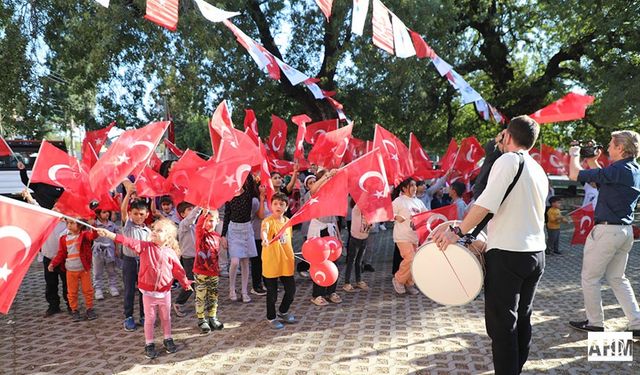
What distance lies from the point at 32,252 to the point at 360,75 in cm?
1171

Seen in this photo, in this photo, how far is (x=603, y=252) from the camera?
4.48 metres

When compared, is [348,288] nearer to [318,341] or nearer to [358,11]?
[318,341]

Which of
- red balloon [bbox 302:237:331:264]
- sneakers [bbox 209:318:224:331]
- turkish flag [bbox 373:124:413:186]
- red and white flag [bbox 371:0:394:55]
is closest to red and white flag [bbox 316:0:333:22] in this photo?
red and white flag [bbox 371:0:394:55]

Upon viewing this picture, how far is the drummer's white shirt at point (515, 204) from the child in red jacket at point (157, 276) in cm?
289

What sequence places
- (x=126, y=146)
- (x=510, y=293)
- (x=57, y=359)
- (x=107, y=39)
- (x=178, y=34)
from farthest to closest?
(x=178, y=34) → (x=107, y=39) → (x=126, y=146) → (x=57, y=359) → (x=510, y=293)

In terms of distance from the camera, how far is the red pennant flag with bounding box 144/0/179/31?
17.6 ft

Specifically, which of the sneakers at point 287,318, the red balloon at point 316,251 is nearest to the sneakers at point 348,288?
the sneakers at point 287,318

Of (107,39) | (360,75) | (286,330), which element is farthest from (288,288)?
(360,75)

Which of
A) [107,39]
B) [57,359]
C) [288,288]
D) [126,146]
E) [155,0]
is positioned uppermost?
[107,39]

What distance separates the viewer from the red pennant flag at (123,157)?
4.57 meters

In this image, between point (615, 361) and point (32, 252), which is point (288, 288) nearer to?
point (32, 252)

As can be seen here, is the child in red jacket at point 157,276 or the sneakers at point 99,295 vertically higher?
the child in red jacket at point 157,276

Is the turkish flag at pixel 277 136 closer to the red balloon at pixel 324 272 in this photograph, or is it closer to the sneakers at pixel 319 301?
the sneakers at pixel 319 301

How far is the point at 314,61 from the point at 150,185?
10054 millimetres
